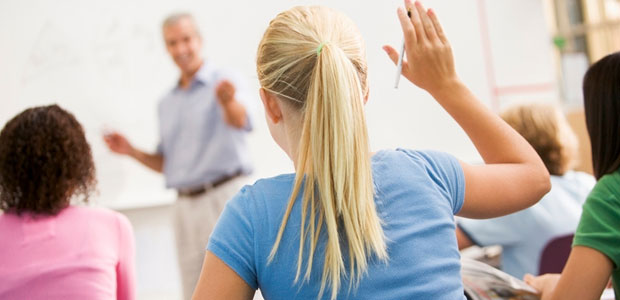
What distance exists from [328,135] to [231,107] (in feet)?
6.66

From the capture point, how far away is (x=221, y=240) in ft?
2.97

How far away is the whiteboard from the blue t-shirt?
8.60 ft

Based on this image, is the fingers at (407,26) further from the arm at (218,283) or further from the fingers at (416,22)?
the arm at (218,283)

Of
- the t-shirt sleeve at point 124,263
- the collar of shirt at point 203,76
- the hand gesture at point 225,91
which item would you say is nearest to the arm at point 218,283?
the t-shirt sleeve at point 124,263

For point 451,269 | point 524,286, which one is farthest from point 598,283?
point 451,269

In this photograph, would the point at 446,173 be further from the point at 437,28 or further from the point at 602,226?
the point at 602,226

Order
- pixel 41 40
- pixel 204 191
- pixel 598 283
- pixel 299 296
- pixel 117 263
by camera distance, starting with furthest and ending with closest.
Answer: pixel 41 40 → pixel 204 191 → pixel 117 263 → pixel 598 283 → pixel 299 296

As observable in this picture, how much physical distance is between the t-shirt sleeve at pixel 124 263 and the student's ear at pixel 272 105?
0.66m

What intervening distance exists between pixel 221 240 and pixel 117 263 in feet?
2.32

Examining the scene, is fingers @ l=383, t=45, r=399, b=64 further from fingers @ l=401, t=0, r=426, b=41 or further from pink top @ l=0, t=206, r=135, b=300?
pink top @ l=0, t=206, r=135, b=300

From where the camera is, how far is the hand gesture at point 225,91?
2.70m

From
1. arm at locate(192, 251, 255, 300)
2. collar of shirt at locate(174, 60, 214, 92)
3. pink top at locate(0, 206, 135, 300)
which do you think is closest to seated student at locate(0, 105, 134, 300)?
pink top at locate(0, 206, 135, 300)

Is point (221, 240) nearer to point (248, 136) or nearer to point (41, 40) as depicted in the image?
point (248, 136)

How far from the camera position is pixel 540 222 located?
1840 mm
